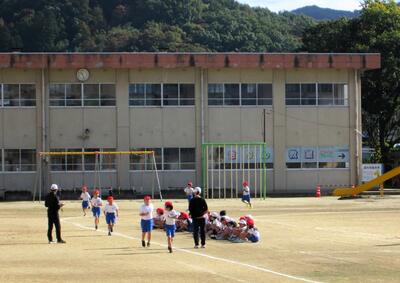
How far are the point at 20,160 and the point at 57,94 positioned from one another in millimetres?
5437

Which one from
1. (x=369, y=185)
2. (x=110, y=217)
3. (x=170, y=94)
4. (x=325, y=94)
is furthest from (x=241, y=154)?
(x=110, y=217)

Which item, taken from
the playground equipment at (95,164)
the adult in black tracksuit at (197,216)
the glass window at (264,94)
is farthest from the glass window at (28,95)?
the adult in black tracksuit at (197,216)

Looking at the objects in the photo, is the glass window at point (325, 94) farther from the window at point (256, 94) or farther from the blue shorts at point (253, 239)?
the blue shorts at point (253, 239)

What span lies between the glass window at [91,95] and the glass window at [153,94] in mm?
3633

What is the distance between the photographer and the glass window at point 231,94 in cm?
6128

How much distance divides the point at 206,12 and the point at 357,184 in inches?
3769

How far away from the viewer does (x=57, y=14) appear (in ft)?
491

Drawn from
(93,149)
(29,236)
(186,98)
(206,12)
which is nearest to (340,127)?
(186,98)

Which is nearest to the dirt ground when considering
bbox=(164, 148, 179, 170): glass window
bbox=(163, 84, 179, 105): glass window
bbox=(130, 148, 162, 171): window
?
bbox=(130, 148, 162, 171): window

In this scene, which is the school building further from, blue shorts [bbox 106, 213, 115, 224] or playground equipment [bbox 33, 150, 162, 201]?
blue shorts [bbox 106, 213, 115, 224]

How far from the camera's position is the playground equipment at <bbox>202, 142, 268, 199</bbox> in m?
59.0

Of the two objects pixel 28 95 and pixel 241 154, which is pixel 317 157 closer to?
pixel 241 154

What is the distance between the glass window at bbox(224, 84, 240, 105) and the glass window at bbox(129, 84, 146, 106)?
239 inches

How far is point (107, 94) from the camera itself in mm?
60406
